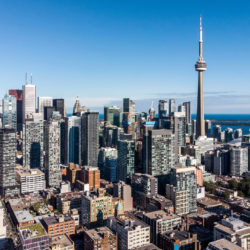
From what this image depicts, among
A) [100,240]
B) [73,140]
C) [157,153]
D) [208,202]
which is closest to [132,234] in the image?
[100,240]

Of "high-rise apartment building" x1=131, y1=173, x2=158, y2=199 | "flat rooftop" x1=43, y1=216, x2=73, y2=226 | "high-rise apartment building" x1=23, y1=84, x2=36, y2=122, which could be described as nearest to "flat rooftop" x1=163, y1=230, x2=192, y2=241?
"flat rooftop" x1=43, y1=216, x2=73, y2=226

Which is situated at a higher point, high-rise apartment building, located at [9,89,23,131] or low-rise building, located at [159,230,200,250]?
high-rise apartment building, located at [9,89,23,131]

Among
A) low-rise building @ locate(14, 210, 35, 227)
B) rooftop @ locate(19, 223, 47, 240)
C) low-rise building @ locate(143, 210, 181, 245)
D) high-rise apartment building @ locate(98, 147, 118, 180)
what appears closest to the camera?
rooftop @ locate(19, 223, 47, 240)

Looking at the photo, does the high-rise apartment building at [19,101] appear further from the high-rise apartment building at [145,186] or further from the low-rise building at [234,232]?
the low-rise building at [234,232]

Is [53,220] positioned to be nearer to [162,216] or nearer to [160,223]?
[160,223]

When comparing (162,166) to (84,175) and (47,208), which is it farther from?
(47,208)


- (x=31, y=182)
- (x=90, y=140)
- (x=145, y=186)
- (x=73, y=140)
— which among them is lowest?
(x=31, y=182)

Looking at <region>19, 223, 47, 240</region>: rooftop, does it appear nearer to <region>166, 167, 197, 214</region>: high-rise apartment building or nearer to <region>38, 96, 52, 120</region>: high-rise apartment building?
<region>166, 167, 197, 214</region>: high-rise apartment building
